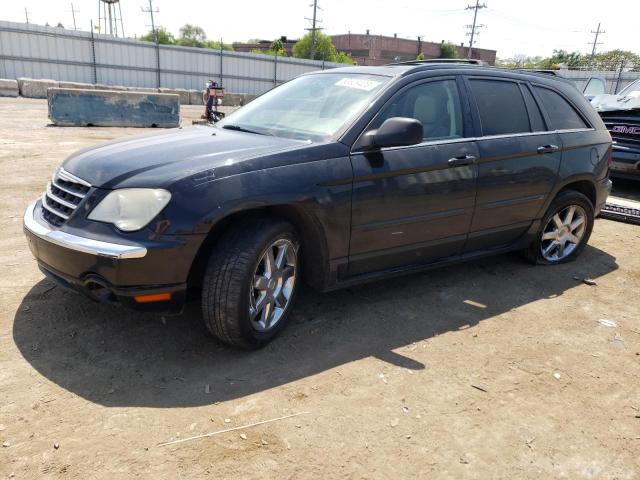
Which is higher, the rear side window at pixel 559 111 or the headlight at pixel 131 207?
the rear side window at pixel 559 111

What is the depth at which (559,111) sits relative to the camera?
186 inches

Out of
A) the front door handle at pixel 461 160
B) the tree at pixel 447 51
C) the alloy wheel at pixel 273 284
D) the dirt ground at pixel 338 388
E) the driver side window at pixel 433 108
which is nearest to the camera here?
the dirt ground at pixel 338 388

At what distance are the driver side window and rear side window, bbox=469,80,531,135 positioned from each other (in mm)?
257

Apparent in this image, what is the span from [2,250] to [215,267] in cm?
259

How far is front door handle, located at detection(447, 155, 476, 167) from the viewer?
12.1 feet

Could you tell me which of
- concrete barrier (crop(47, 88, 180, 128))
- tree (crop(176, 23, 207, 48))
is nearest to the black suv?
concrete barrier (crop(47, 88, 180, 128))

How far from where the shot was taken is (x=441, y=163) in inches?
144

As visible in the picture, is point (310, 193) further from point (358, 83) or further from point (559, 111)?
point (559, 111)

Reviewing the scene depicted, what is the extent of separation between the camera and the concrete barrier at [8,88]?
2183 cm

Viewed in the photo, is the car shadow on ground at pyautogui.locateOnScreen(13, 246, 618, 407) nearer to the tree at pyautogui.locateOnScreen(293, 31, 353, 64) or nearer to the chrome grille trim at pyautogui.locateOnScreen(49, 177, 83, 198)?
the chrome grille trim at pyautogui.locateOnScreen(49, 177, 83, 198)

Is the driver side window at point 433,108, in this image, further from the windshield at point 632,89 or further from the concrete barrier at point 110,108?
the concrete barrier at point 110,108

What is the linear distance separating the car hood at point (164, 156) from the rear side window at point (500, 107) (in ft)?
5.51

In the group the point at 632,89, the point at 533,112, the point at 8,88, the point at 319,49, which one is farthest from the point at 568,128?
the point at 319,49

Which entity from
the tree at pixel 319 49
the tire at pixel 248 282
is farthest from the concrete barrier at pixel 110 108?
the tree at pixel 319 49
